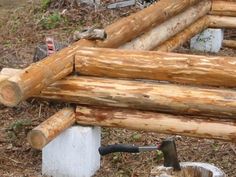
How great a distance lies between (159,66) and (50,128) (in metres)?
1.03

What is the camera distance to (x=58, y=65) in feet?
16.7

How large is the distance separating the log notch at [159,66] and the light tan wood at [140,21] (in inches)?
29.5

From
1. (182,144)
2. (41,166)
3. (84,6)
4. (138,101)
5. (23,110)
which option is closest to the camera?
(138,101)

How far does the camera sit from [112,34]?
21.2 ft

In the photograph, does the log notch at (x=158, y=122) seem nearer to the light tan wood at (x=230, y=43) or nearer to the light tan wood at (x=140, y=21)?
the light tan wood at (x=140, y=21)

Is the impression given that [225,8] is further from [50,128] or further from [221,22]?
[50,128]

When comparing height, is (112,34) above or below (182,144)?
above

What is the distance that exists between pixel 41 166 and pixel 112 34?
157 centimetres

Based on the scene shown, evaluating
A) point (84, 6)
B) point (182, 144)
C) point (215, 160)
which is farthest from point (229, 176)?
point (84, 6)

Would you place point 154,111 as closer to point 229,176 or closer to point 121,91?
point 121,91

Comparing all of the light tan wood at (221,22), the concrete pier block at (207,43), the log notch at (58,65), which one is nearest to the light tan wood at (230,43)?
the concrete pier block at (207,43)

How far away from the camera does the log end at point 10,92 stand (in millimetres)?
4461

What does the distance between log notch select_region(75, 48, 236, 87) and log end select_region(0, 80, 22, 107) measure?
3.28 feet

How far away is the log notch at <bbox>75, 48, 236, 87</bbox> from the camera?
205 inches
